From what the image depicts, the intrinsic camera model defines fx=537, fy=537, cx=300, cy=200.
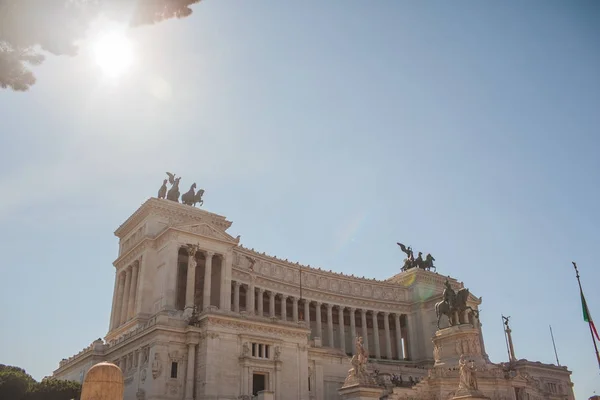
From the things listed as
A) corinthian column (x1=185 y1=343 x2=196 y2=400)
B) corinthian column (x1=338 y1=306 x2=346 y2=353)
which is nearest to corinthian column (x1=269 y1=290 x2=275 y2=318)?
corinthian column (x1=338 y1=306 x2=346 y2=353)

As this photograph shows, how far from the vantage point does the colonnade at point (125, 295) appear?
218 feet

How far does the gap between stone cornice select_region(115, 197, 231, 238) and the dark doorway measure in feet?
74.2

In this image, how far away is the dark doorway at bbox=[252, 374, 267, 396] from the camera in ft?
161

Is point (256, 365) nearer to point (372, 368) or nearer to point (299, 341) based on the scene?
point (299, 341)

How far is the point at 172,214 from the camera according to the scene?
68875 millimetres

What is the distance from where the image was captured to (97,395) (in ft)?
56.5

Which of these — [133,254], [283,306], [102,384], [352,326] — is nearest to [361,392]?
[102,384]

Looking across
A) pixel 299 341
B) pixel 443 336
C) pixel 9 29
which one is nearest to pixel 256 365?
pixel 299 341

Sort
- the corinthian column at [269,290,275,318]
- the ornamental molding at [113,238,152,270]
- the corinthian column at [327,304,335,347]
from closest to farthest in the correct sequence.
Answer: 1. the ornamental molding at [113,238,152,270]
2. the corinthian column at [269,290,275,318]
3. the corinthian column at [327,304,335,347]

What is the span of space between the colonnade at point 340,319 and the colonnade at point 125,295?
1367 centimetres

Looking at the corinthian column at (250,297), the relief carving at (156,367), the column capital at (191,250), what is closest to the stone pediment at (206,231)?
the column capital at (191,250)

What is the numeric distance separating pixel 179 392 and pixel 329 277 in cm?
4626

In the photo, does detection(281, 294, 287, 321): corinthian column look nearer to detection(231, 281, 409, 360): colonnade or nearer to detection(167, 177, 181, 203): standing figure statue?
detection(231, 281, 409, 360): colonnade

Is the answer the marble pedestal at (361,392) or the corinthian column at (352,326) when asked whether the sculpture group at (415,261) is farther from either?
the marble pedestal at (361,392)
